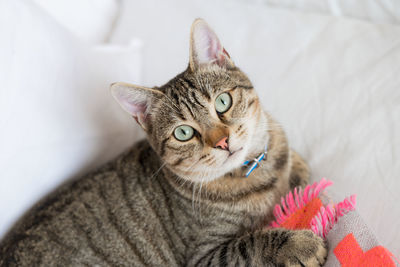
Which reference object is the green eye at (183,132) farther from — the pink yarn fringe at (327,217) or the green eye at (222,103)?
the pink yarn fringe at (327,217)

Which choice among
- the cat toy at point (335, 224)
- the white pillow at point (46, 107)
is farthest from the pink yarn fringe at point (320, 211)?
the white pillow at point (46, 107)

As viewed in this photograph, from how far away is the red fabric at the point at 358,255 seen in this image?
901mm

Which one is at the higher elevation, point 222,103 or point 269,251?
point 222,103

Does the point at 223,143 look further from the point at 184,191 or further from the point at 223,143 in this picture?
the point at 184,191

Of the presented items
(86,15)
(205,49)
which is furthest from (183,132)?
(86,15)

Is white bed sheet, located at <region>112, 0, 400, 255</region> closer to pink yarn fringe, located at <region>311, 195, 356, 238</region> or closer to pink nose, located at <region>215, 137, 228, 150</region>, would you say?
pink yarn fringe, located at <region>311, 195, 356, 238</region>

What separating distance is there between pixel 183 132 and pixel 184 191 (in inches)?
9.6

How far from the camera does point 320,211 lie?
3.67 feet

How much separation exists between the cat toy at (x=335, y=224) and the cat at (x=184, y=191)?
0.09m

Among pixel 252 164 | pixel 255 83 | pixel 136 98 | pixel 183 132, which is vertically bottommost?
pixel 252 164

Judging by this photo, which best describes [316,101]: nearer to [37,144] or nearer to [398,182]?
[398,182]

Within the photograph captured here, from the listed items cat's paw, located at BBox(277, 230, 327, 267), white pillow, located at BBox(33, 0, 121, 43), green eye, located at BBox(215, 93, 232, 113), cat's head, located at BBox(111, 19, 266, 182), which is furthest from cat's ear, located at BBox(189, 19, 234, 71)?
white pillow, located at BBox(33, 0, 121, 43)

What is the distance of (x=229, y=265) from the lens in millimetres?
1157

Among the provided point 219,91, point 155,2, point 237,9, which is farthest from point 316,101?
point 155,2
